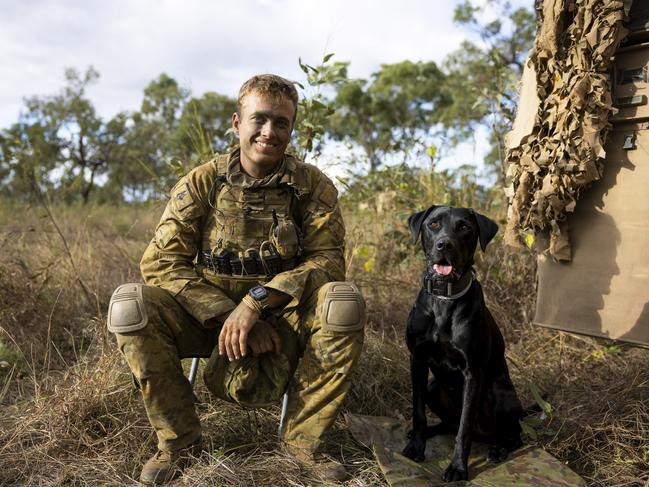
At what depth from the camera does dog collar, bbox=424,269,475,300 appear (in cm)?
267

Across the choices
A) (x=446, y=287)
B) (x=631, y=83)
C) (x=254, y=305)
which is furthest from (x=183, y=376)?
(x=631, y=83)

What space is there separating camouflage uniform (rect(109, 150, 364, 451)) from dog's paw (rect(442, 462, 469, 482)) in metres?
0.60

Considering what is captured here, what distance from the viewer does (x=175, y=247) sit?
9.37 feet

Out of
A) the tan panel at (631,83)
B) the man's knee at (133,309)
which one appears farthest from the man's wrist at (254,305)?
the tan panel at (631,83)

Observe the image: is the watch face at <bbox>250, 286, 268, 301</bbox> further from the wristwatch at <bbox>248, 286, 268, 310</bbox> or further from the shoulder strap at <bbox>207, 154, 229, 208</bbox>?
the shoulder strap at <bbox>207, 154, 229, 208</bbox>

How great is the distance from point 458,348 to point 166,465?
58.1 inches

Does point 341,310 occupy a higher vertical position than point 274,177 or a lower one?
lower

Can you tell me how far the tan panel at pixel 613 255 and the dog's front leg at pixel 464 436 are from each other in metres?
0.62

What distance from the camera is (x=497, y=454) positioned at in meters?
2.77

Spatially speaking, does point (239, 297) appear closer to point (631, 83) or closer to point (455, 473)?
point (455, 473)

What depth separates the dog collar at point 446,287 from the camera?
2.67m

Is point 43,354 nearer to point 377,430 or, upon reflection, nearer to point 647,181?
point 377,430

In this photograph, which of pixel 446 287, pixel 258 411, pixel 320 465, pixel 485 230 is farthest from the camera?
pixel 258 411

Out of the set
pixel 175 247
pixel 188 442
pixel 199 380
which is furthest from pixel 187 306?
pixel 199 380
